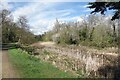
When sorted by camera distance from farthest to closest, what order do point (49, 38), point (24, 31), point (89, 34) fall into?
point (49, 38), point (24, 31), point (89, 34)

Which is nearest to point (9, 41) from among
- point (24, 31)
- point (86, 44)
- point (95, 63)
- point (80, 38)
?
point (24, 31)

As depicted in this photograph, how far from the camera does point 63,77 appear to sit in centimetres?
1700

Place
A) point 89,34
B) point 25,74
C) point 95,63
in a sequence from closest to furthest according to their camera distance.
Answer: point 25,74 < point 95,63 < point 89,34

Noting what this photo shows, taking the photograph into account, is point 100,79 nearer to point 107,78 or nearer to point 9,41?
point 107,78

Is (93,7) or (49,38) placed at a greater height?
(93,7)

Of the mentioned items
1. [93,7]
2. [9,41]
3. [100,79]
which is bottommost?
[9,41]

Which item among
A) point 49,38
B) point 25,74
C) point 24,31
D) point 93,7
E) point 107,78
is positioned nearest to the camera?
point 93,7

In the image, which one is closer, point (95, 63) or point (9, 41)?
point (95, 63)

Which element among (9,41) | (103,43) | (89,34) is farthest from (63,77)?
(9,41)

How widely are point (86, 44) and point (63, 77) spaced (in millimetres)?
32629

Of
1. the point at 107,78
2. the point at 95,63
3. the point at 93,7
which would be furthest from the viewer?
the point at 95,63

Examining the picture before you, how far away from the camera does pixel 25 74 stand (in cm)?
1839

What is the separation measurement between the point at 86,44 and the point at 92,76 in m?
33.1

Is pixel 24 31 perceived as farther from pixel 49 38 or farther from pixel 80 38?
pixel 80 38
